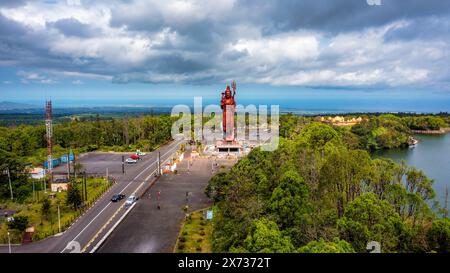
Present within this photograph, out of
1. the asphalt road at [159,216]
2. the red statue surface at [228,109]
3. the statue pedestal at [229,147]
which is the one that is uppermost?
the red statue surface at [228,109]

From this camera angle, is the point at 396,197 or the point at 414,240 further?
the point at 396,197

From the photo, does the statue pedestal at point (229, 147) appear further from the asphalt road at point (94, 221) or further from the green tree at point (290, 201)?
the green tree at point (290, 201)

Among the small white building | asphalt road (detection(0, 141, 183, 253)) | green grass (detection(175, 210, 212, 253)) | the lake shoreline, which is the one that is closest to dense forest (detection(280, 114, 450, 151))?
the lake shoreline

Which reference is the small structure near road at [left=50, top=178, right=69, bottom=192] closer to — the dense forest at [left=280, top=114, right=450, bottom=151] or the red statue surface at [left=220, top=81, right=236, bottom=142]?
the red statue surface at [left=220, top=81, right=236, bottom=142]

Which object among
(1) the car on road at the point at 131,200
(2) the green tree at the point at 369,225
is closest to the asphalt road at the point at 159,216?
(1) the car on road at the point at 131,200
